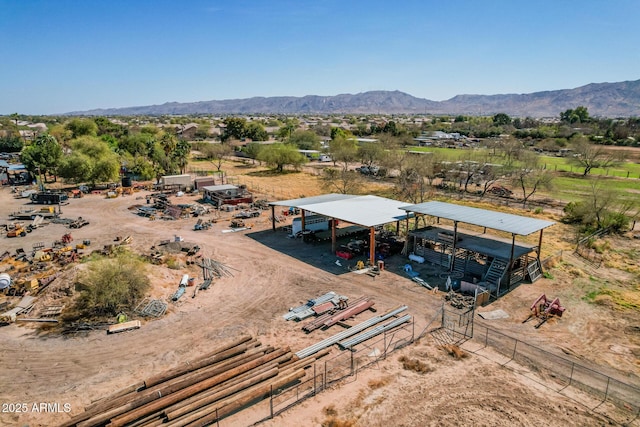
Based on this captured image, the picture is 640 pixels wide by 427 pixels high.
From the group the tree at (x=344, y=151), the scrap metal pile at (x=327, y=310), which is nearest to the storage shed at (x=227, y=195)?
the tree at (x=344, y=151)

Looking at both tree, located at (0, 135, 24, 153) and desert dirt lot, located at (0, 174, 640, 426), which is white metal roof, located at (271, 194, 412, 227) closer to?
desert dirt lot, located at (0, 174, 640, 426)

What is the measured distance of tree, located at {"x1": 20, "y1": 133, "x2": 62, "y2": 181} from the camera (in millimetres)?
56891

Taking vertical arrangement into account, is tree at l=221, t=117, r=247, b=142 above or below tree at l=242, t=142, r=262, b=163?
above

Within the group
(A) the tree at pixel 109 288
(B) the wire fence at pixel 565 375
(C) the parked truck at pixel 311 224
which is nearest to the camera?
(B) the wire fence at pixel 565 375

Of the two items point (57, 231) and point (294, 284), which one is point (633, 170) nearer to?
point (294, 284)

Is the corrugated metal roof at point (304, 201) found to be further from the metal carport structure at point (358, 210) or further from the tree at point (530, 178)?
the tree at point (530, 178)

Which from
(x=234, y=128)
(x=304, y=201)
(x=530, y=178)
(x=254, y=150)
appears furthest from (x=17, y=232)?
(x=234, y=128)

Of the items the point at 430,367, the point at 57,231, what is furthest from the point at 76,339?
the point at 57,231

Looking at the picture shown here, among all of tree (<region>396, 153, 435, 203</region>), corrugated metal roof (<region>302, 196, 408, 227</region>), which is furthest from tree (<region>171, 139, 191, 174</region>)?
corrugated metal roof (<region>302, 196, 408, 227</region>)

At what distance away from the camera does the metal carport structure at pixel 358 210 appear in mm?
27219

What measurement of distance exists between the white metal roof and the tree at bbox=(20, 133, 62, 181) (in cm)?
4390

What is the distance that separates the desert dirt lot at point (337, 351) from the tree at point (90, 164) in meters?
36.2

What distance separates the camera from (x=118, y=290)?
67.2 feet

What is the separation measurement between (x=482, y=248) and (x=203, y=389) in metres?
19.0
